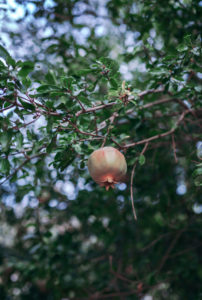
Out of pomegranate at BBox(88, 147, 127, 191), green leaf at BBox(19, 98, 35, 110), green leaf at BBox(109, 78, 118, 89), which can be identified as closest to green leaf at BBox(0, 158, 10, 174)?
green leaf at BBox(19, 98, 35, 110)

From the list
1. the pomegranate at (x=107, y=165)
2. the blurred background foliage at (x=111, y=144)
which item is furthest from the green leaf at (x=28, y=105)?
the pomegranate at (x=107, y=165)

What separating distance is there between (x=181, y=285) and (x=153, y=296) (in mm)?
505

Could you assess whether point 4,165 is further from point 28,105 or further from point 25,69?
point 25,69

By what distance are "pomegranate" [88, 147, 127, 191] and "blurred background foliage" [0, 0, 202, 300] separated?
234 millimetres

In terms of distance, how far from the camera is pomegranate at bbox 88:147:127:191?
1.78 m

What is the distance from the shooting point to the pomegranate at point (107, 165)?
70.2 inches

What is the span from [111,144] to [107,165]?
0.55 meters

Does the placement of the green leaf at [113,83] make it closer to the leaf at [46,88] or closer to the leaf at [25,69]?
the leaf at [46,88]

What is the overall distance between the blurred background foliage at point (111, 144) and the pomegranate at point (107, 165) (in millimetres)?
234

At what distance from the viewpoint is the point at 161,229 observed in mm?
4117

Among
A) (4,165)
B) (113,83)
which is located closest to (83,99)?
(113,83)

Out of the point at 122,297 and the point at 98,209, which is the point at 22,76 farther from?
the point at 122,297

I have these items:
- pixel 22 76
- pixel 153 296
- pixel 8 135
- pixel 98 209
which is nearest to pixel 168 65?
pixel 22 76

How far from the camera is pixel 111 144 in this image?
230 centimetres
